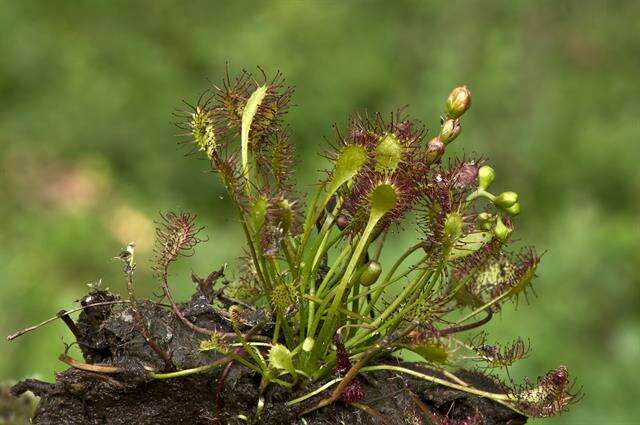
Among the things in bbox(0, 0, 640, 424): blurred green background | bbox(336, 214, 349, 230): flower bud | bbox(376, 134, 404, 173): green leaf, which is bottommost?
bbox(336, 214, 349, 230): flower bud

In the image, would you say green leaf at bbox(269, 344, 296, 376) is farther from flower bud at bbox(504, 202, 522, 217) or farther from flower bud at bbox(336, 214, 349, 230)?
flower bud at bbox(504, 202, 522, 217)

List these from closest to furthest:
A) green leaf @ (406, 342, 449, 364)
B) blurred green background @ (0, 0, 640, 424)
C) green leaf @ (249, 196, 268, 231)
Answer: green leaf @ (249, 196, 268, 231) → green leaf @ (406, 342, 449, 364) → blurred green background @ (0, 0, 640, 424)

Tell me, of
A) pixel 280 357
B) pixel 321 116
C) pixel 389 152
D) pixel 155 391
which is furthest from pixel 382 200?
pixel 321 116

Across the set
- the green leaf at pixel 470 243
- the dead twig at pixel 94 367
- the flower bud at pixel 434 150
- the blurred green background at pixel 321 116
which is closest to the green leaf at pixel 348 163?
the flower bud at pixel 434 150

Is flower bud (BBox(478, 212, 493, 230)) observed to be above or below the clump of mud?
above

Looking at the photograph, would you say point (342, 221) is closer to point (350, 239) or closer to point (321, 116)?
point (350, 239)

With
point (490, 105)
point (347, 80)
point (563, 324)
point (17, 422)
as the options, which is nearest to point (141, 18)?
point (347, 80)

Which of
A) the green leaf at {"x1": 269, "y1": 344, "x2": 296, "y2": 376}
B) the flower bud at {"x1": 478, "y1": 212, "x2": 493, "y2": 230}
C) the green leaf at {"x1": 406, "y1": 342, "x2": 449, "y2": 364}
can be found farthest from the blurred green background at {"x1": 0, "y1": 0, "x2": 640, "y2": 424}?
the green leaf at {"x1": 269, "y1": 344, "x2": 296, "y2": 376}

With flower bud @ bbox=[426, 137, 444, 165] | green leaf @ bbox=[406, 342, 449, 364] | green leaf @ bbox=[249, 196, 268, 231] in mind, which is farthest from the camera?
green leaf @ bbox=[406, 342, 449, 364]
